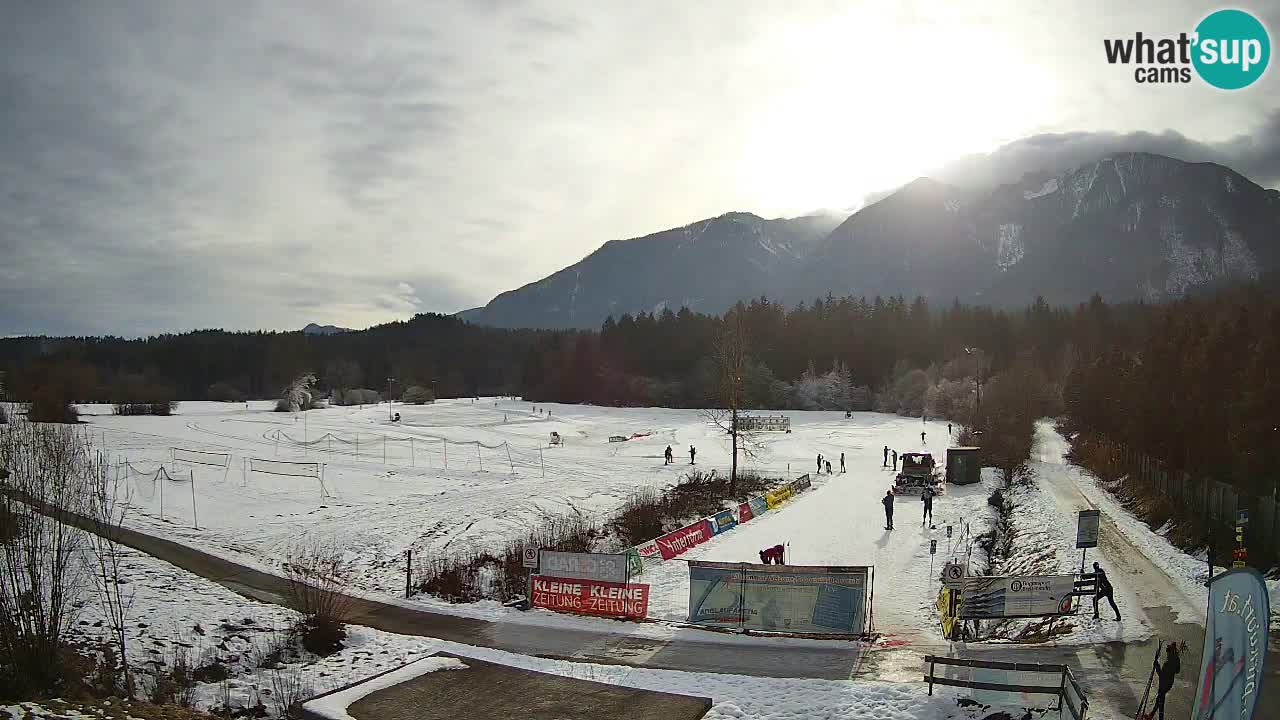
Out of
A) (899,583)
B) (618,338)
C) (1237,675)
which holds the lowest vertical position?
(899,583)

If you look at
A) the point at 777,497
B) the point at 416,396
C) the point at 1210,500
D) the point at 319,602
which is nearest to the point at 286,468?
the point at 777,497

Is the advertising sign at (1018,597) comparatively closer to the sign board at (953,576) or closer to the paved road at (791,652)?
the sign board at (953,576)

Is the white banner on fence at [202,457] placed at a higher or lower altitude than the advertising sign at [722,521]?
higher

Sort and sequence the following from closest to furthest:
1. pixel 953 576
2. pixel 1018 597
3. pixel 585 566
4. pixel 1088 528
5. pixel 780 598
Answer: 1. pixel 953 576
2. pixel 1018 597
3. pixel 780 598
4. pixel 1088 528
5. pixel 585 566

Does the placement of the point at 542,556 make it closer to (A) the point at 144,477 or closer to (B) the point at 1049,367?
(A) the point at 144,477

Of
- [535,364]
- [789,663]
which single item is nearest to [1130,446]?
[789,663]

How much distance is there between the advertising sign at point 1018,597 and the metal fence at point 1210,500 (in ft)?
24.5

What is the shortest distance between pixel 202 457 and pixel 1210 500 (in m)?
56.4

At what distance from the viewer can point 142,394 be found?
4496 inches

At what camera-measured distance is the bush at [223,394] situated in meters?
146

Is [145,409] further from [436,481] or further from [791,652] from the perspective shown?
[791,652]

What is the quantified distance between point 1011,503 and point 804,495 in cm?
1129

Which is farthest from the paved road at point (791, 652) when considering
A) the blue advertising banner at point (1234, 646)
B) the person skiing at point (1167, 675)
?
the blue advertising banner at point (1234, 646)

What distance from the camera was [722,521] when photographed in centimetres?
3500
